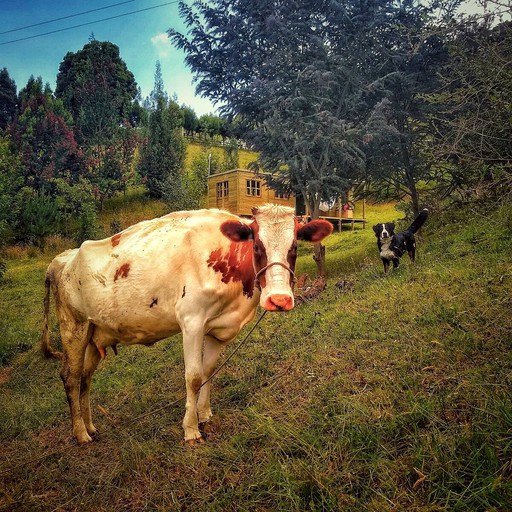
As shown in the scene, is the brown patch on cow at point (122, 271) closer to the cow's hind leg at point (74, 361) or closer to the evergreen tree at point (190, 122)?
the cow's hind leg at point (74, 361)

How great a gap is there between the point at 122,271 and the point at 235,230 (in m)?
1.45

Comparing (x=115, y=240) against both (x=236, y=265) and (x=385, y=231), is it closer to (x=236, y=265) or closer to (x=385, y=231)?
(x=236, y=265)

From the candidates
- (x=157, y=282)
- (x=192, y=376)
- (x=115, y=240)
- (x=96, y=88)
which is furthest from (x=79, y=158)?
(x=192, y=376)

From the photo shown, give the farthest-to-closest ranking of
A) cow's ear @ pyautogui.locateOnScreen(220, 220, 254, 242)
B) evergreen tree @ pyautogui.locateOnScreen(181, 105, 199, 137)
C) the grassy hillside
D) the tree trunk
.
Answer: evergreen tree @ pyautogui.locateOnScreen(181, 105, 199, 137)
the tree trunk
cow's ear @ pyautogui.locateOnScreen(220, 220, 254, 242)
the grassy hillside

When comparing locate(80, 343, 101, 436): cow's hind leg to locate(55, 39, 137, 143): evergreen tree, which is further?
locate(55, 39, 137, 143): evergreen tree

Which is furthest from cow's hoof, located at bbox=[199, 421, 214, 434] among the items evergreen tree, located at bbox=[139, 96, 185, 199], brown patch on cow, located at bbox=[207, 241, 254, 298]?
evergreen tree, located at bbox=[139, 96, 185, 199]

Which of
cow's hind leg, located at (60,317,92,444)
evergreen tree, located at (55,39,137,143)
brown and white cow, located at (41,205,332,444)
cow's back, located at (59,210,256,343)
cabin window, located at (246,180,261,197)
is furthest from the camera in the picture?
evergreen tree, located at (55,39,137,143)

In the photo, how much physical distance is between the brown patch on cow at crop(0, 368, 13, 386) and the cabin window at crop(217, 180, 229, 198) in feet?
71.0

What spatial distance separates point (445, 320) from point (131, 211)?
31569 millimetres

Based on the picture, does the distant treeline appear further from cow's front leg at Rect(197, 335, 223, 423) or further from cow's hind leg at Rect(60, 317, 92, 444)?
cow's front leg at Rect(197, 335, 223, 423)

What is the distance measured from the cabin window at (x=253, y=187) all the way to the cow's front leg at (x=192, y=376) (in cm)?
2576

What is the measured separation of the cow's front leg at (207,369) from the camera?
4348 mm

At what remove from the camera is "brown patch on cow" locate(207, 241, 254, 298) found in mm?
4086

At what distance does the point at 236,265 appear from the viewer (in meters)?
4.11
